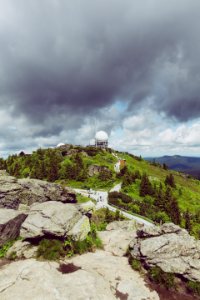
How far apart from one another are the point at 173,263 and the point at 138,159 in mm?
108232

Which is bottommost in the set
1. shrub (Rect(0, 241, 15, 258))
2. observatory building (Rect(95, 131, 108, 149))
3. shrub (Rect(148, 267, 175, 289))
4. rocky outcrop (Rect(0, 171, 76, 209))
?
shrub (Rect(148, 267, 175, 289))

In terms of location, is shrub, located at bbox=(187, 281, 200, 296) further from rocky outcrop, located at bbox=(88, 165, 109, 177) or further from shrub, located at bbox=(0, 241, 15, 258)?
rocky outcrop, located at bbox=(88, 165, 109, 177)

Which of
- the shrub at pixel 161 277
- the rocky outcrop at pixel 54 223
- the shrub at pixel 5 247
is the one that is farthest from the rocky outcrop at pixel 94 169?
the shrub at pixel 161 277

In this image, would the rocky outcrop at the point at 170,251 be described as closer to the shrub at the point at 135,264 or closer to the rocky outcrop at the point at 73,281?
the shrub at the point at 135,264

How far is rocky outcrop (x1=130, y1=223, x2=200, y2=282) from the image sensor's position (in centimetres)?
1383

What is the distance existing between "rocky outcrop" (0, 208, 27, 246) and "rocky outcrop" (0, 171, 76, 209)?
1110cm

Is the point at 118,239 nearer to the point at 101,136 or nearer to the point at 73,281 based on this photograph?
the point at 73,281

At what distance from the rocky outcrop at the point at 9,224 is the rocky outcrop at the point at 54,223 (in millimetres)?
927

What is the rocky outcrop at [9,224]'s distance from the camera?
1659 centimetres

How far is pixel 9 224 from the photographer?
17.1 metres

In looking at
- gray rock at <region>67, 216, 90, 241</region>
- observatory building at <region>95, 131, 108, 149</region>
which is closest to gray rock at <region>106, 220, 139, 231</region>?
gray rock at <region>67, 216, 90, 241</region>

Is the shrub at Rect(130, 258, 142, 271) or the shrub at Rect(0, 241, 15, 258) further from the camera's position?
the shrub at Rect(0, 241, 15, 258)

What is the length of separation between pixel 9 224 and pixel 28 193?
13618mm

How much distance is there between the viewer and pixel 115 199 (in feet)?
157
